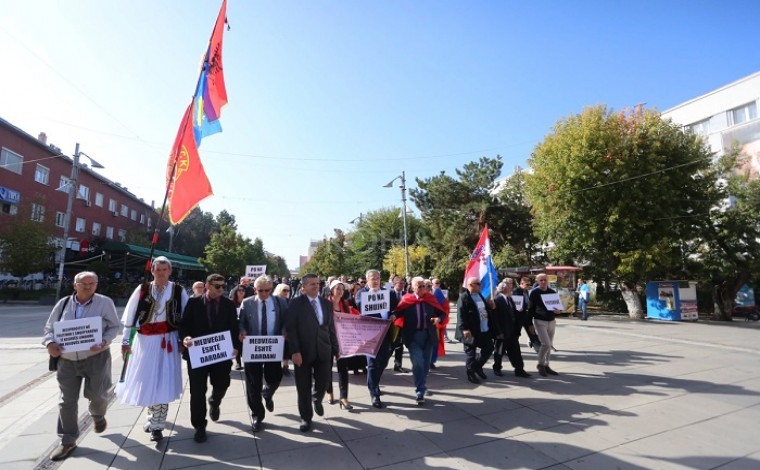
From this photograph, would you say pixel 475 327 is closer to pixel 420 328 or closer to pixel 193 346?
pixel 420 328

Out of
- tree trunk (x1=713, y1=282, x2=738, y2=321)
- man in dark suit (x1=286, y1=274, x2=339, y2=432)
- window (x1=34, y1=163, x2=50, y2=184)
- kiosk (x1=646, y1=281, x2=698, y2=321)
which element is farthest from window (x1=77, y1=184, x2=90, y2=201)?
tree trunk (x1=713, y1=282, x2=738, y2=321)

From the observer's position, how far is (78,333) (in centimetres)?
418

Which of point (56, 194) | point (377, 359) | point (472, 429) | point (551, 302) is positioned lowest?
point (472, 429)

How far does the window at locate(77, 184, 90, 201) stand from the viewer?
34.3 metres

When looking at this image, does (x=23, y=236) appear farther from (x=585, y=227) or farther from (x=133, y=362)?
(x=585, y=227)

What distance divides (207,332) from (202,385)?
22.9 inches

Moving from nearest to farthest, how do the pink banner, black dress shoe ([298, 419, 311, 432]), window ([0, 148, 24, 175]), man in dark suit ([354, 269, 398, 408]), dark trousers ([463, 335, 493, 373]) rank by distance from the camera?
black dress shoe ([298, 419, 311, 432]) → man in dark suit ([354, 269, 398, 408]) → the pink banner → dark trousers ([463, 335, 493, 373]) → window ([0, 148, 24, 175])

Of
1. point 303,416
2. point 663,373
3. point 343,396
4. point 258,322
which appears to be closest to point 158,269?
point 258,322

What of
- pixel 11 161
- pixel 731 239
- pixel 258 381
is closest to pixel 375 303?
pixel 258 381

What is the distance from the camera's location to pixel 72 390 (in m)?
4.20

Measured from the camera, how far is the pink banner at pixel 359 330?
5781 mm

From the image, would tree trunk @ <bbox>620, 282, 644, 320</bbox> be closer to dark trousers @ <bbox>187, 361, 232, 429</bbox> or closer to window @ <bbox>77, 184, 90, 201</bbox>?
dark trousers @ <bbox>187, 361, 232, 429</bbox>

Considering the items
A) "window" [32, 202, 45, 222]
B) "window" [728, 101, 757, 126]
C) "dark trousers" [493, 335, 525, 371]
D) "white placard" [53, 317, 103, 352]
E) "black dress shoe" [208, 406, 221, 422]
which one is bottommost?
"black dress shoe" [208, 406, 221, 422]

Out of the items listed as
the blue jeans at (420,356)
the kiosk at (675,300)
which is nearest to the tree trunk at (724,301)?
the kiosk at (675,300)
